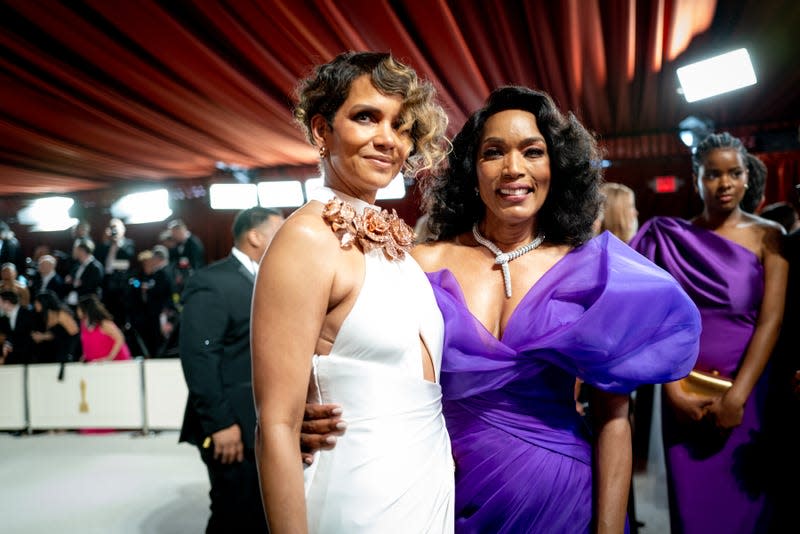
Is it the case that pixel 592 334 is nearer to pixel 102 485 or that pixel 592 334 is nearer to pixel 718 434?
pixel 718 434

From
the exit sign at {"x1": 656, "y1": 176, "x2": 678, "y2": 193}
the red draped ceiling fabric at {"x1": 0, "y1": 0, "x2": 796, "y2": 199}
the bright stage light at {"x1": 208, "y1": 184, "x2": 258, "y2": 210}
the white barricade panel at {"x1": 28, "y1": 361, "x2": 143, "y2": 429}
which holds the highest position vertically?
the red draped ceiling fabric at {"x1": 0, "y1": 0, "x2": 796, "y2": 199}

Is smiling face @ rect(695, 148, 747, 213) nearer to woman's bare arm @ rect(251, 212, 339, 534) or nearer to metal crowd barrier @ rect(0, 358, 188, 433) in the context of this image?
woman's bare arm @ rect(251, 212, 339, 534)

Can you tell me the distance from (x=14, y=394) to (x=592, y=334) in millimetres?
6305

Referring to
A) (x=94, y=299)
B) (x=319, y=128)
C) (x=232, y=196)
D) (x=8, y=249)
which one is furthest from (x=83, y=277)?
(x=319, y=128)

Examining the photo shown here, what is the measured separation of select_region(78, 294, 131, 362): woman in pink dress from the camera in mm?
5680

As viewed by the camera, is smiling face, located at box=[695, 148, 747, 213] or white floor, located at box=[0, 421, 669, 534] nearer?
smiling face, located at box=[695, 148, 747, 213]

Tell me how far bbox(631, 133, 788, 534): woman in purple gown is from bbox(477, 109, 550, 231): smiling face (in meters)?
1.12

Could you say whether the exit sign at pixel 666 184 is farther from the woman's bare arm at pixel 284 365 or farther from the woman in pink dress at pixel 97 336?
the woman's bare arm at pixel 284 365

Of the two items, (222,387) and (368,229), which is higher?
(368,229)

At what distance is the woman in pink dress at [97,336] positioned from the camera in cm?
568

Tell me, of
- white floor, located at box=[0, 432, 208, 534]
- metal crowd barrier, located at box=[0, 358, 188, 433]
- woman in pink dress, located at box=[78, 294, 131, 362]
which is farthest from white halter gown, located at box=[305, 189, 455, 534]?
woman in pink dress, located at box=[78, 294, 131, 362]

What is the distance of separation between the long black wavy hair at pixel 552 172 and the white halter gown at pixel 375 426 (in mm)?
564

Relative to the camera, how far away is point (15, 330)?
6121 millimetres

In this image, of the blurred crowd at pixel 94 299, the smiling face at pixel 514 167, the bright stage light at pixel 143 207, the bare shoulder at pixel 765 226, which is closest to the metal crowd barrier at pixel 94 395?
the blurred crowd at pixel 94 299
